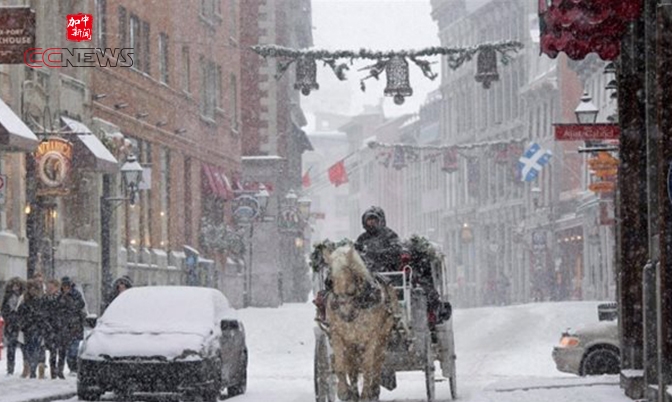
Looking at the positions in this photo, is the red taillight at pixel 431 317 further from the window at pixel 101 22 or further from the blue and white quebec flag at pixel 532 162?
the blue and white quebec flag at pixel 532 162

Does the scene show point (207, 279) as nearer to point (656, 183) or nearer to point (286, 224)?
point (286, 224)

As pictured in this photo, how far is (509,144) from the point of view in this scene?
69500mm

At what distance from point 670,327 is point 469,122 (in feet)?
281

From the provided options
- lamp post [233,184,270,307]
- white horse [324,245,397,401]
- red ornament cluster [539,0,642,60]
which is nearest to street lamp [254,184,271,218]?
lamp post [233,184,270,307]

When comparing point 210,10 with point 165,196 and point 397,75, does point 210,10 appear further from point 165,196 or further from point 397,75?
point 397,75

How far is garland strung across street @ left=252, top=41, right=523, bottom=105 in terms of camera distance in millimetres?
33281

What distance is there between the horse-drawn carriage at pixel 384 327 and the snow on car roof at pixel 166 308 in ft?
9.01

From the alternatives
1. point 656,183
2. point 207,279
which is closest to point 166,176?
point 207,279

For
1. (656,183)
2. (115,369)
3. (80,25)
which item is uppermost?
(80,25)

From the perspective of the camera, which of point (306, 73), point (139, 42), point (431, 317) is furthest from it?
point (139, 42)

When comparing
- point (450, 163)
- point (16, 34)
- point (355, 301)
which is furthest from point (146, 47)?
point (450, 163)

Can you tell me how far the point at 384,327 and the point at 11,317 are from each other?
10050mm

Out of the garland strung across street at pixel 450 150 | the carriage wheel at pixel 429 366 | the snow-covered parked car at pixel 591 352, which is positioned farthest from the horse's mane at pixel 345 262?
the garland strung across street at pixel 450 150

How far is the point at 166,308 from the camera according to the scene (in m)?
23.0
